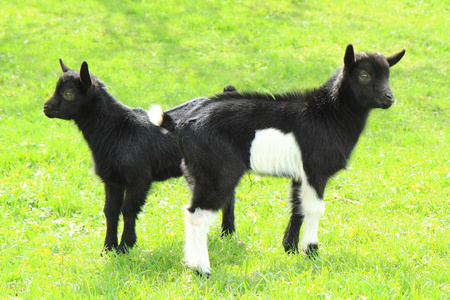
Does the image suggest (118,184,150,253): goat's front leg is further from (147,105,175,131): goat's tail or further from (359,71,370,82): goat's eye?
(359,71,370,82): goat's eye

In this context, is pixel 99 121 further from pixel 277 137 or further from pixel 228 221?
pixel 277 137

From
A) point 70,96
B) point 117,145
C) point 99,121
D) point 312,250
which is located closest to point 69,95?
point 70,96

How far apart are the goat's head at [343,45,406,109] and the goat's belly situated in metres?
0.78

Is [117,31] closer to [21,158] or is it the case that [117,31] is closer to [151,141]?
[21,158]

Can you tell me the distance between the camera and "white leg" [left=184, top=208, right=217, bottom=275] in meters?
4.39

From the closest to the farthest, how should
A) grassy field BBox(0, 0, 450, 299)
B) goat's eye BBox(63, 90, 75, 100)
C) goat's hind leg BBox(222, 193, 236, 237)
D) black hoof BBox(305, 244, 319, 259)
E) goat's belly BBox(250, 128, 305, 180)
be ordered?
1. grassy field BBox(0, 0, 450, 299)
2. goat's belly BBox(250, 128, 305, 180)
3. black hoof BBox(305, 244, 319, 259)
4. goat's eye BBox(63, 90, 75, 100)
5. goat's hind leg BBox(222, 193, 236, 237)

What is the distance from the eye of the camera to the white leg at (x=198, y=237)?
→ 439 centimetres

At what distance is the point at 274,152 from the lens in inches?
179

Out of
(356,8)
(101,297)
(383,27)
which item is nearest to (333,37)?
(383,27)

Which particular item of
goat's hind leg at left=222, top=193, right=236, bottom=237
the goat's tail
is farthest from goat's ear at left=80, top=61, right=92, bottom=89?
goat's hind leg at left=222, top=193, right=236, bottom=237

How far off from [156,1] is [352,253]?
40.2ft

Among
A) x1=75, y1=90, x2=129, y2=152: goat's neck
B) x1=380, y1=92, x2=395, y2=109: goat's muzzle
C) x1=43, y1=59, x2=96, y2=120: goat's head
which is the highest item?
x1=380, y1=92, x2=395, y2=109: goat's muzzle

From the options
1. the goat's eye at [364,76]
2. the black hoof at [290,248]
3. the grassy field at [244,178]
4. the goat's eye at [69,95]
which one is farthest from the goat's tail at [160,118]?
the goat's eye at [364,76]

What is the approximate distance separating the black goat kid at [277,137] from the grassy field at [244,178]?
567 mm
